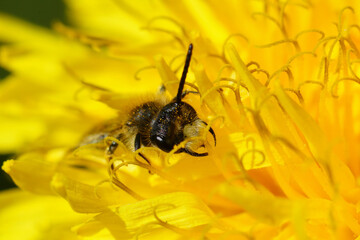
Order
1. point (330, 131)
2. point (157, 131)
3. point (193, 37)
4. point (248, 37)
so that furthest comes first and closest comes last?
point (248, 37)
point (193, 37)
point (330, 131)
point (157, 131)

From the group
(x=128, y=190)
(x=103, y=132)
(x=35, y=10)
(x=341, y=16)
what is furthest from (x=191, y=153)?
(x=35, y=10)

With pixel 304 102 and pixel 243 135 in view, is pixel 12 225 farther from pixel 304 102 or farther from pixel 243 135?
pixel 304 102

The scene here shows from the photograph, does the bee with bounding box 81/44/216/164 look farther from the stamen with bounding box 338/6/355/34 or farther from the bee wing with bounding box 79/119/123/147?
the stamen with bounding box 338/6/355/34

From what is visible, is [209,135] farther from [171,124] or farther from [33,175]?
[33,175]

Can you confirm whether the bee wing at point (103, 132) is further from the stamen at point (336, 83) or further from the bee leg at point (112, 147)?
the stamen at point (336, 83)

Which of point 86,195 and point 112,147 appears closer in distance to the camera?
point 86,195

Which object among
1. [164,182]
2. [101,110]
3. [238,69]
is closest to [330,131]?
[238,69]

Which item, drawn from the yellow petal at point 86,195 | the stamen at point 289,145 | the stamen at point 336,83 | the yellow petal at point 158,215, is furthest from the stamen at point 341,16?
the yellow petal at point 86,195
